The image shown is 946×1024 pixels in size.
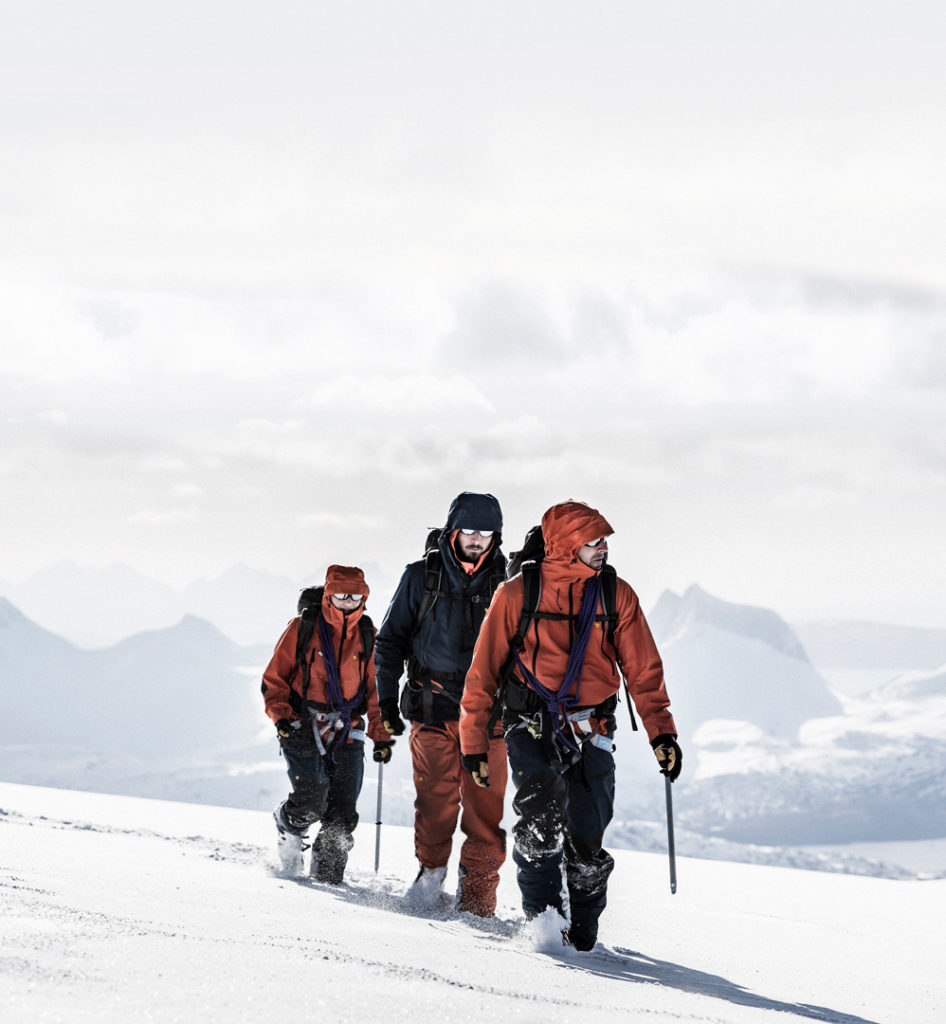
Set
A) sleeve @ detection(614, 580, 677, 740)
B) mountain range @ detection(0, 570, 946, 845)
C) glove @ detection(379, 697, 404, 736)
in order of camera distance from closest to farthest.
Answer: sleeve @ detection(614, 580, 677, 740)
glove @ detection(379, 697, 404, 736)
mountain range @ detection(0, 570, 946, 845)

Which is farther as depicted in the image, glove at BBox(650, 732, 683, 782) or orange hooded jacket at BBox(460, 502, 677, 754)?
orange hooded jacket at BBox(460, 502, 677, 754)

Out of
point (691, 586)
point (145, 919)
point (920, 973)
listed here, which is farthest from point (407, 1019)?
point (691, 586)

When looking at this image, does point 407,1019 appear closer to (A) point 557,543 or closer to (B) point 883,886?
(A) point 557,543

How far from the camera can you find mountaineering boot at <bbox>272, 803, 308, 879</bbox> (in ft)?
25.8

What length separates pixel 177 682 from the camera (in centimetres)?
13150

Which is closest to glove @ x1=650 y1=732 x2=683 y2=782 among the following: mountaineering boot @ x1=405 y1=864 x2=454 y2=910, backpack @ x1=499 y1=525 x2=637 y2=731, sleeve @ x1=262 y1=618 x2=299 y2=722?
backpack @ x1=499 y1=525 x2=637 y2=731

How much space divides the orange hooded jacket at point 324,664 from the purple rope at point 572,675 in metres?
2.56

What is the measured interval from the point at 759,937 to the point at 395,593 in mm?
3183

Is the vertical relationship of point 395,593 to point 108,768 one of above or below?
below

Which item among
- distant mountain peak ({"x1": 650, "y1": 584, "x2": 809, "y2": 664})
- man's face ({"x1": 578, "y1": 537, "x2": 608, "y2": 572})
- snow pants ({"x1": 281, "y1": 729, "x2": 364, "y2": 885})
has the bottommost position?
snow pants ({"x1": 281, "y1": 729, "x2": 364, "y2": 885})

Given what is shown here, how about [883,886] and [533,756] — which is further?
[883,886]

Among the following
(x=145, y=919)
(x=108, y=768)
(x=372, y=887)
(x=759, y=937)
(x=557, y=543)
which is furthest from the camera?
(x=108, y=768)

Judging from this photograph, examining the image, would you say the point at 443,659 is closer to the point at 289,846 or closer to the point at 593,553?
the point at 593,553

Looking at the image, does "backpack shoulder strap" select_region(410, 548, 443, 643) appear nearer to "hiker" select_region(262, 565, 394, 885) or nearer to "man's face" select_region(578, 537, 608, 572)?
"hiker" select_region(262, 565, 394, 885)
